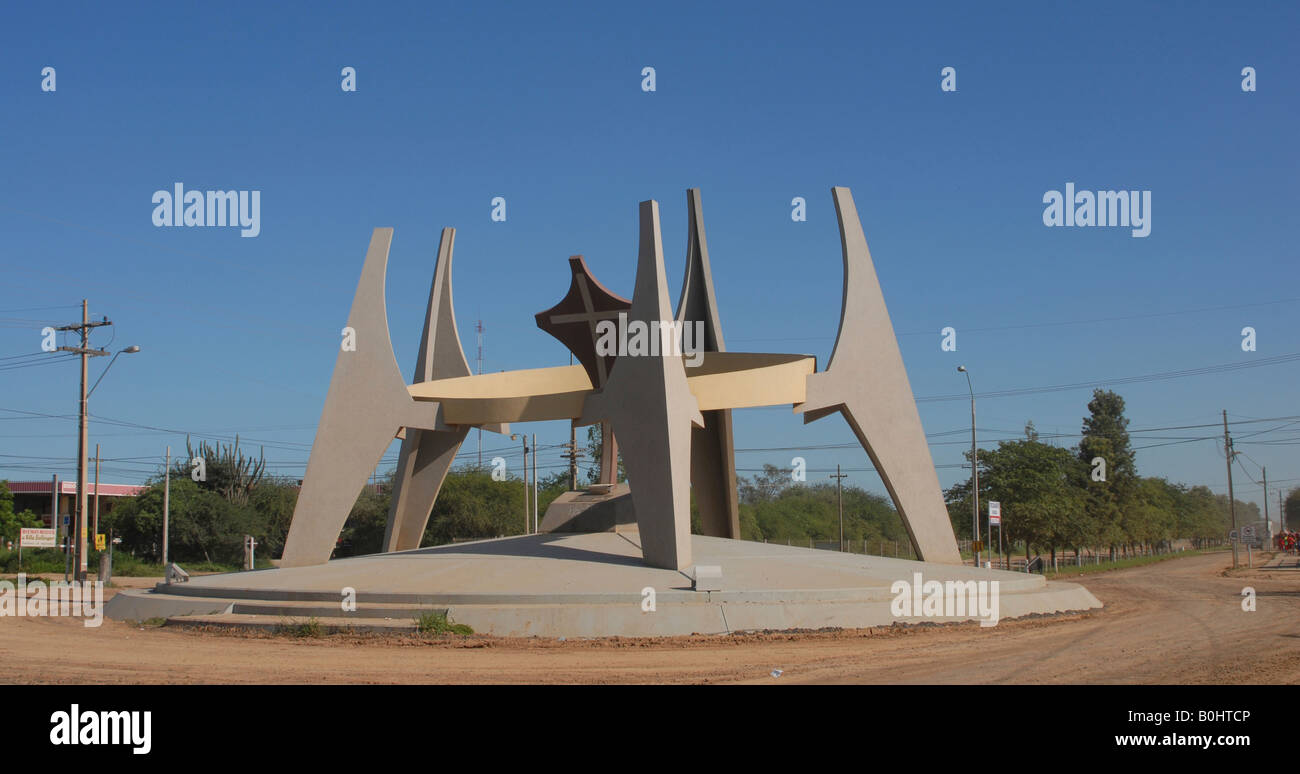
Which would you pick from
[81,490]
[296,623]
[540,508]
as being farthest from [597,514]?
[540,508]

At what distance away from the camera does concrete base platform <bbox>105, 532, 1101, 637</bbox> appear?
14984mm

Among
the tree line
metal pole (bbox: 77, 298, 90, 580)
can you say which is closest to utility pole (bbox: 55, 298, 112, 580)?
metal pole (bbox: 77, 298, 90, 580)

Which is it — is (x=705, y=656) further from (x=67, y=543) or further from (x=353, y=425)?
(x=67, y=543)

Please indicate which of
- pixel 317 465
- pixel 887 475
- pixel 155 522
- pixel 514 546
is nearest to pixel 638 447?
pixel 514 546

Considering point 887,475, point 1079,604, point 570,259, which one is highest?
point 570,259

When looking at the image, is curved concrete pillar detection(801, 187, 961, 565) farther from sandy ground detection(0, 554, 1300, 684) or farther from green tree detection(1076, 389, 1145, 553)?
green tree detection(1076, 389, 1145, 553)

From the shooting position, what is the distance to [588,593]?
1546 centimetres

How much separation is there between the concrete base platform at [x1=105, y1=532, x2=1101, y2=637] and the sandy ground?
517mm

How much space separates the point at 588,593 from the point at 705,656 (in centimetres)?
309

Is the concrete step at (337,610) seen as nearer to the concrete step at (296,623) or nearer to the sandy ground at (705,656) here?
the concrete step at (296,623)

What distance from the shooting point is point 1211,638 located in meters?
14.6
